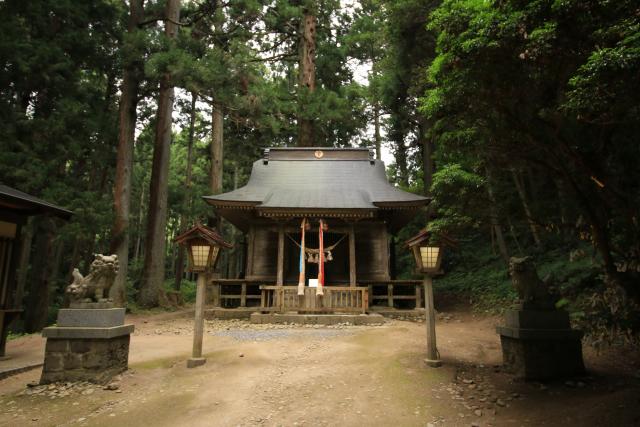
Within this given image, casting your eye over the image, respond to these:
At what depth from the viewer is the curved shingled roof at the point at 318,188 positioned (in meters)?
11.0

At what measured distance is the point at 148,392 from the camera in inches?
186

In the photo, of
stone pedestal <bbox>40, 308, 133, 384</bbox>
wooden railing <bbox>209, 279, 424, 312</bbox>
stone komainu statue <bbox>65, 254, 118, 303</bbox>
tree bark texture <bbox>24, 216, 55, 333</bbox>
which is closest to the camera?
stone pedestal <bbox>40, 308, 133, 384</bbox>

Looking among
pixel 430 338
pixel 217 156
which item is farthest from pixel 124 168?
pixel 430 338

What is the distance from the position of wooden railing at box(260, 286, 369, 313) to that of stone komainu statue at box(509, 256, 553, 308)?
557 centimetres

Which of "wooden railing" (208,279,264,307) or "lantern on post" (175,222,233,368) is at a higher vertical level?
"lantern on post" (175,222,233,368)

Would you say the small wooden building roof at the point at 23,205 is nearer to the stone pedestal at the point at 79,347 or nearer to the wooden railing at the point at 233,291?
the stone pedestal at the point at 79,347

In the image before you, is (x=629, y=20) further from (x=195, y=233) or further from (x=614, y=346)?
(x=195, y=233)

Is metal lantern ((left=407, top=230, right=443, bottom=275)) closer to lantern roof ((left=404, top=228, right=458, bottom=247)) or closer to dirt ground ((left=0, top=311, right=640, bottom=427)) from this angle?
lantern roof ((left=404, top=228, right=458, bottom=247))

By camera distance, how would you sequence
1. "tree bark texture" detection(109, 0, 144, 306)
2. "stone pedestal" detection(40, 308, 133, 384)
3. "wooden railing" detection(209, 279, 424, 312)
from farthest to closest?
"tree bark texture" detection(109, 0, 144, 306)
"wooden railing" detection(209, 279, 424, 312)
"stone pedestal" detection(40, 308, 133, 384)

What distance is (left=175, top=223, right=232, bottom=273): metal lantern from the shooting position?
593cm

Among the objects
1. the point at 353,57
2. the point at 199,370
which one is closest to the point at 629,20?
the point at 199,370

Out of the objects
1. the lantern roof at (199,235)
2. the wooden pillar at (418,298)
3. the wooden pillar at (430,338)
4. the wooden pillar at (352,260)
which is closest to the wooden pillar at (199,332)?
the lantern roof at (199,235)

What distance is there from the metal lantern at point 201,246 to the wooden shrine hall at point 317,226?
4580 millimetres

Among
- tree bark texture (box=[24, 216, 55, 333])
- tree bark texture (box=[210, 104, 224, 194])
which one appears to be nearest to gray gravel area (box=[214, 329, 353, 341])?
tree bark texture (box=[24, 216, 55, 333])
